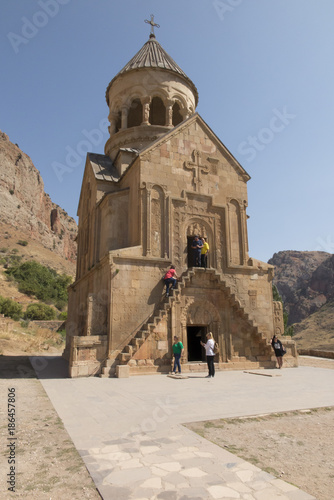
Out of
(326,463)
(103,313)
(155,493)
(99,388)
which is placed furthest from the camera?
(103,313)

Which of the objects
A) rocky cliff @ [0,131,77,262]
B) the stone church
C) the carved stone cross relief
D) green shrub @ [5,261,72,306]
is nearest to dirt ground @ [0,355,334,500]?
the stone church

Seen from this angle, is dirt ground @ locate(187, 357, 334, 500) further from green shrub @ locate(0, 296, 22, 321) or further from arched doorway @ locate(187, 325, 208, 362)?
green shrub @ locate(0, 296, 22, 321)

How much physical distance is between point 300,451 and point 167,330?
934 cm

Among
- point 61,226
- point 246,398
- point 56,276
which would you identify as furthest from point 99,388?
point 61,226

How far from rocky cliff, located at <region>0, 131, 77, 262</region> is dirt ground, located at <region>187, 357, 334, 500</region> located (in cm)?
8120

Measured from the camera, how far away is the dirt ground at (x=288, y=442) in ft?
13.3

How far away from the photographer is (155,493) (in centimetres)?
356

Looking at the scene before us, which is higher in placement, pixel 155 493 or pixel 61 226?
pixel 61 226

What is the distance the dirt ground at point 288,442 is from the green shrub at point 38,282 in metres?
59.1

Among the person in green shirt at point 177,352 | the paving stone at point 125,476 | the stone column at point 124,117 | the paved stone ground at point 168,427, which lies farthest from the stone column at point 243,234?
the paving stone at point 125,476

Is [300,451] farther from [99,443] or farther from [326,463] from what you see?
[99,443]

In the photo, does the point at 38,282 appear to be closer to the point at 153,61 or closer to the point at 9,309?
the point at 9,309

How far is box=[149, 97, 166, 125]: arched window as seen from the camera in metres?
24.1

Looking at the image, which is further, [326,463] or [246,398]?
[246,398]
